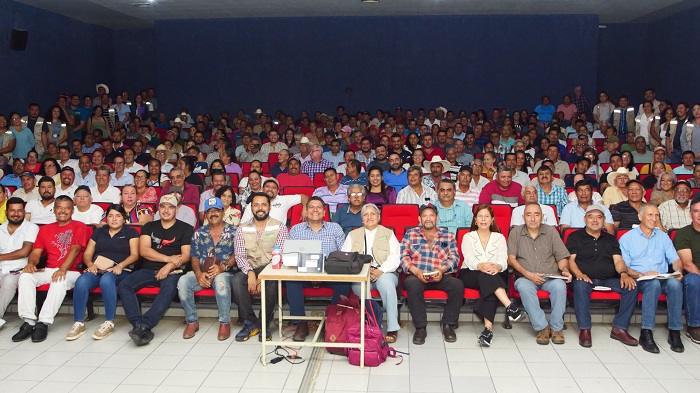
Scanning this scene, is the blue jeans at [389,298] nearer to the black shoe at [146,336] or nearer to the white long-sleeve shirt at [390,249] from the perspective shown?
the white long-sleeve shirt at [390,249]

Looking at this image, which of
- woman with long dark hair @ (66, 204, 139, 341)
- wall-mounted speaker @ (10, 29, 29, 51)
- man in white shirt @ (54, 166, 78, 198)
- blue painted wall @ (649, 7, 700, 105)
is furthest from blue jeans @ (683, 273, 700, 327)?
wall-mounted speaker @ (10, 29, 29, 51)

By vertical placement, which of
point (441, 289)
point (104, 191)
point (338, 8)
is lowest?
point (441, 289)

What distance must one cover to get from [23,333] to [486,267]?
3.69 metres

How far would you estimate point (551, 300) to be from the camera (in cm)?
503

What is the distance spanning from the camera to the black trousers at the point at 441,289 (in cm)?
505

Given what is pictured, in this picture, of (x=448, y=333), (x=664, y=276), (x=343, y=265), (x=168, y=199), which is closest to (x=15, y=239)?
(x=168, y=199)

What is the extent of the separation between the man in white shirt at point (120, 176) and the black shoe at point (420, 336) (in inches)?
181

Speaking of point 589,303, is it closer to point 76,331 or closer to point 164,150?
point 76,331

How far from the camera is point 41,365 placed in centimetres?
464

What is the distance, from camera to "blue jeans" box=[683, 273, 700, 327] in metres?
4.95

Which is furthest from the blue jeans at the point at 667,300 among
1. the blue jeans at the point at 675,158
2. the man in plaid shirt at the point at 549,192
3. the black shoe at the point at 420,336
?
the blue jeans at the point at 675,158

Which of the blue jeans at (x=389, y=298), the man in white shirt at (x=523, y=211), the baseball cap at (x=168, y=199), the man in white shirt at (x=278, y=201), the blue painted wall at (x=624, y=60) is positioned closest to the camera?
the blue jeans at (x=389, y=298)

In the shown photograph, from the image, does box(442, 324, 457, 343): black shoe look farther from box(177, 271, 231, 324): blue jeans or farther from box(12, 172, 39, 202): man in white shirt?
box(12, 172, 39, 202): man in white shirt

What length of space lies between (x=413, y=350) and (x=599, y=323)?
1.67 meters
